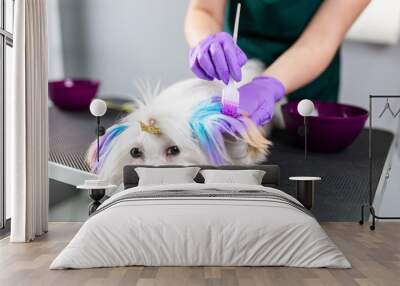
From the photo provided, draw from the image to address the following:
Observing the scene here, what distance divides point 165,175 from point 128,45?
1.36 meters

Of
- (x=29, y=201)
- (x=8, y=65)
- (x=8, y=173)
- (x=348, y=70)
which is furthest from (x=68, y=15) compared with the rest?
(x=348, y=70)

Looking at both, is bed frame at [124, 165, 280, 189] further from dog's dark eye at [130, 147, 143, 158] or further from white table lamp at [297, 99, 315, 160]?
white table lamp at [297, 99, 315, 160]

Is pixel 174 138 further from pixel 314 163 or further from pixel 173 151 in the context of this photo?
pixel 314 163

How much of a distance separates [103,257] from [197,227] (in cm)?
55

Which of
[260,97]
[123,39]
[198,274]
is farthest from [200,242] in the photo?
[123,39]

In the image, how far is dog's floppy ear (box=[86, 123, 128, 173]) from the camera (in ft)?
17.6

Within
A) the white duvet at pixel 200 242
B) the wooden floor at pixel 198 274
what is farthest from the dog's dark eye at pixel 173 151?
the white duvet at pixel 200 242

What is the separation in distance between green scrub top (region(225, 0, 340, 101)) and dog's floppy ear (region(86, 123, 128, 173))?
1281mm

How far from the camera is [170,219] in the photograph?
11.6ft

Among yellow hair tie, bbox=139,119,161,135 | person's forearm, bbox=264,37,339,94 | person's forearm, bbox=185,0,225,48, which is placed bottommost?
yellow hair tie, bbox=139,119,161,135

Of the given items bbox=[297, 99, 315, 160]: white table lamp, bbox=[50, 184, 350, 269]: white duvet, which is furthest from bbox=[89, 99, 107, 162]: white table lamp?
bbox=[50, 184, 350, 269]: white duvet

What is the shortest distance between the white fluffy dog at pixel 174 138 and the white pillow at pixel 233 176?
24 cm

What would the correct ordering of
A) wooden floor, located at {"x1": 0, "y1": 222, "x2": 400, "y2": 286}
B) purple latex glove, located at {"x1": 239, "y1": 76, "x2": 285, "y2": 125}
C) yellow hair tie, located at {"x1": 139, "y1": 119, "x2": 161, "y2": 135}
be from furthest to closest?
1. purple latex glove, located at {"x1": 239, "y1": 76, "x2": 285, "y2": 125}
2. yellow hair tie, located at {"x1": 139, "y1": 119, "x2": 161, "y2": 135}
3. wooden floor, located at {"x1": 0, "y1": 222, "x2": 400, "y2": 286}

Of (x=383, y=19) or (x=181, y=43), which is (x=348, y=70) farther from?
(x=181, y=43)
